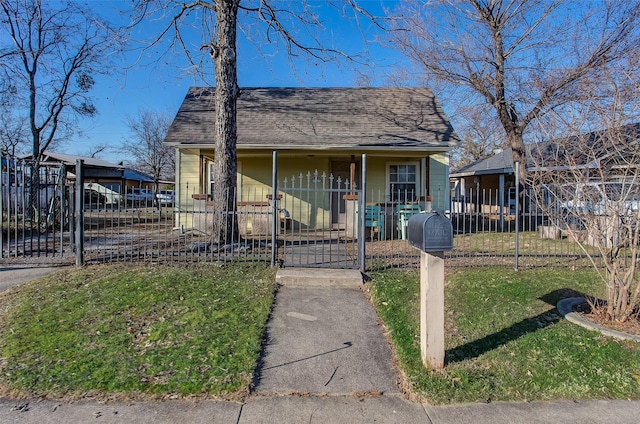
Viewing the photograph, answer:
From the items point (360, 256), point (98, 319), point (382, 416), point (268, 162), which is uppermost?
point (268, 162)

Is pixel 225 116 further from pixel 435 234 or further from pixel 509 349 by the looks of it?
pixel 509 349

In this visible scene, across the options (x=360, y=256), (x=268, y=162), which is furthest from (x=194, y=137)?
(x=360, y=256)

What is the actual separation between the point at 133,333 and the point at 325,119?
10900mm

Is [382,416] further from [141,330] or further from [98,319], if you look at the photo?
[98,319]

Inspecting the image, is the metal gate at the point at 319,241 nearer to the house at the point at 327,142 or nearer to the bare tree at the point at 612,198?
the house at the point at 327,142

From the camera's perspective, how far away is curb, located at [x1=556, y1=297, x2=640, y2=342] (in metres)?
4.03

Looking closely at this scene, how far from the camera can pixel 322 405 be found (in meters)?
3.03

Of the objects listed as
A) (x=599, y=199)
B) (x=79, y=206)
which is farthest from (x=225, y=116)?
(x=599, y=199)

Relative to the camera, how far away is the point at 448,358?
369cm

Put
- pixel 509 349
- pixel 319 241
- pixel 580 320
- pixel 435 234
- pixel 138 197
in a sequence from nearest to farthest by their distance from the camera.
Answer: pixel 435 234, pixel 509 349, pixel 580 320, pixel 138 197, pixel 319 241

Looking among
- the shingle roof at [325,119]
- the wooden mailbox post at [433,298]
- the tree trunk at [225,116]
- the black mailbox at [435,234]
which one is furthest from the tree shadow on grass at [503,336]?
the shingle roof at [325,119]

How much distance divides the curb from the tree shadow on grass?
0.28 feet

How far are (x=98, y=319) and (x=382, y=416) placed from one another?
11.3 ft

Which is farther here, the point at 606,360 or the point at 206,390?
the point at 606,360
